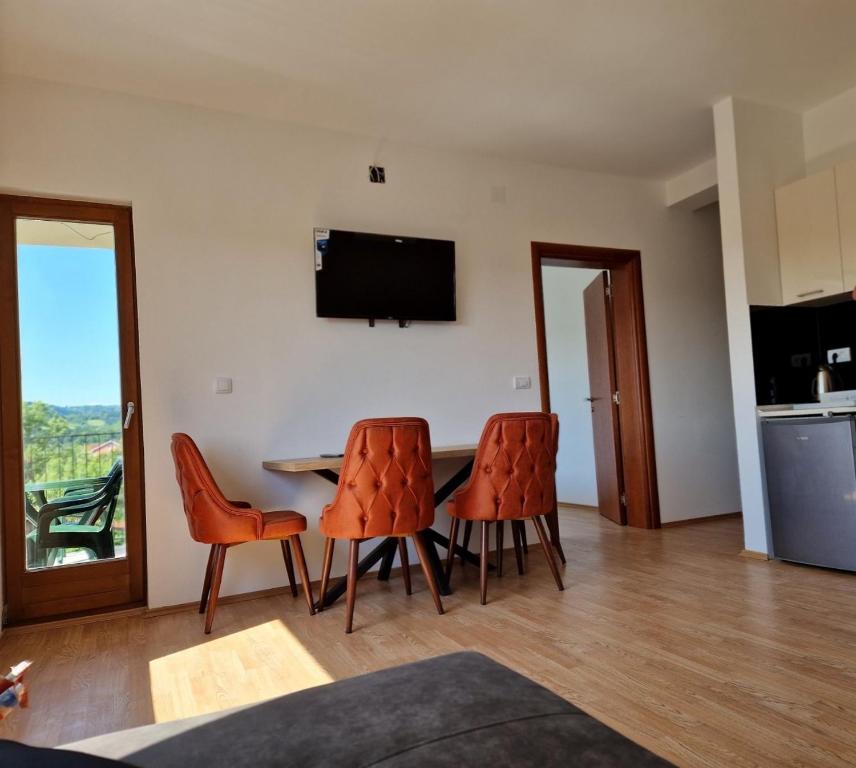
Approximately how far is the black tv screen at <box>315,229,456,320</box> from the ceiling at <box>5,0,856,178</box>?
73 cm

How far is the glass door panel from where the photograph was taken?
3.06m

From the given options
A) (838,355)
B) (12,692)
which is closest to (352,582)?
(12,692)

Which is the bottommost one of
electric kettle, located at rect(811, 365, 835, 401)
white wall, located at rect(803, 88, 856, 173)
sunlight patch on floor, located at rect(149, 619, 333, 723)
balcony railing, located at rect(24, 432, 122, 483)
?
sunlight patch on floor, located at rect(149, 619, 333, 723)

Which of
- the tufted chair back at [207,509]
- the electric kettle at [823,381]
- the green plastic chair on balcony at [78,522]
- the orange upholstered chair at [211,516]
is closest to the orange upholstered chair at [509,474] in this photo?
the orange upholstered chair at [211,516]

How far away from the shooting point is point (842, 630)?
232 cm

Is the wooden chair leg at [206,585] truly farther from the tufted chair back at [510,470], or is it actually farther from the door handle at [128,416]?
the tufted chair back at [510,470]

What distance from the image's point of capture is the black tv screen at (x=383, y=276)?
3648 mm

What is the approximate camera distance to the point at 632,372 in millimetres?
4773

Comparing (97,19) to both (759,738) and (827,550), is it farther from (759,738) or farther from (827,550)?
(827,550)

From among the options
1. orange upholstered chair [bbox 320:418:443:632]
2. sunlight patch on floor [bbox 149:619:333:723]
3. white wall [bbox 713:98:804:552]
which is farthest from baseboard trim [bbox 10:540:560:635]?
white wall [bbox 713:98:804:552]

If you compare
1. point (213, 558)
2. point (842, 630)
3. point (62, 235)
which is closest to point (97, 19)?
point (62, 235)

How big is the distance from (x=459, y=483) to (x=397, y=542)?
503 millimetres

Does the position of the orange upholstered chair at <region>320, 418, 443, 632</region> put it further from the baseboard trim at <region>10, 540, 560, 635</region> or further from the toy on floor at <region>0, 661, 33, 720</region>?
the toy on floor at <region>0, 661, 33, 720</region>

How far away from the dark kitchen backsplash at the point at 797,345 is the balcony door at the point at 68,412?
3.60 metres
